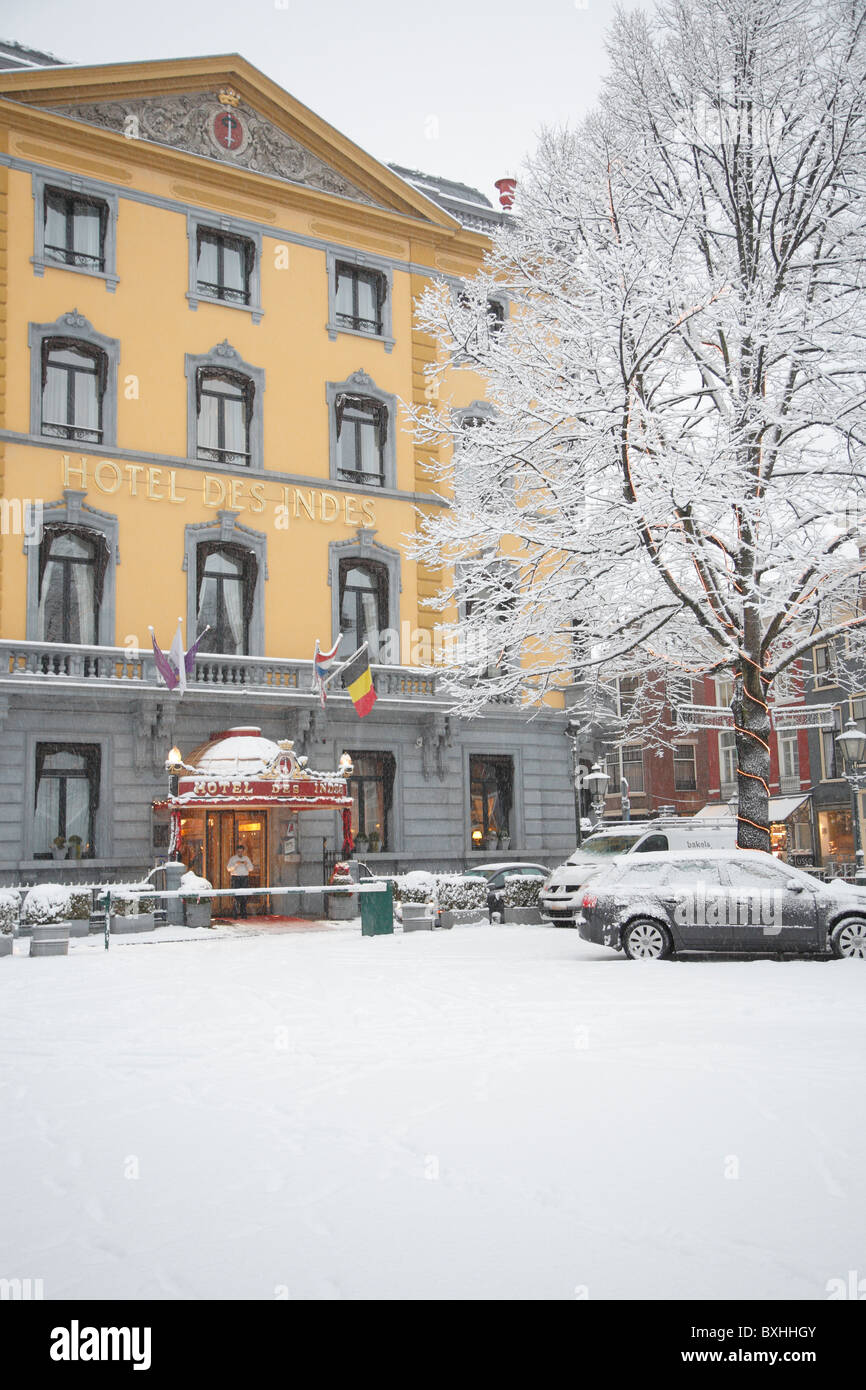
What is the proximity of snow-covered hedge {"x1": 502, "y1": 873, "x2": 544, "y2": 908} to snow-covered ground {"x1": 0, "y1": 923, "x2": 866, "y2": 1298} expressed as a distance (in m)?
11.4

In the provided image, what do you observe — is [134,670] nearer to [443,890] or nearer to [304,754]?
[304,754]

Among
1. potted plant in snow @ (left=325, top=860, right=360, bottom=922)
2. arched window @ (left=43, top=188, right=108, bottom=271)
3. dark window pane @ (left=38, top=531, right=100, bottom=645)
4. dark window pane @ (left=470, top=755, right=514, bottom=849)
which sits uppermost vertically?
arched window @ (left=43, top=188, right=108, bottom=271)

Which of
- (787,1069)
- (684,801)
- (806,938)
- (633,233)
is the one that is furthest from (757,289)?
(684,801)

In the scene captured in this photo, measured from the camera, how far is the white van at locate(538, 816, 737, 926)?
21.7 m

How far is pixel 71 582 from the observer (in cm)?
2384

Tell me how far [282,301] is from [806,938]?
20077 mm

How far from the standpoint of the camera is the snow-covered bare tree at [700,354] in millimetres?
15961

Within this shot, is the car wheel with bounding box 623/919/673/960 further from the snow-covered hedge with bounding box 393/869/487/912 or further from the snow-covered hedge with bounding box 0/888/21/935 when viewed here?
the snow-covered hedge with bounding box 0/888/21/935

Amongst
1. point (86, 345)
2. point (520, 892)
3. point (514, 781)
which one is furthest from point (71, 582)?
point (514, 781)

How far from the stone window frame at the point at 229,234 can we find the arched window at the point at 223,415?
1.64m

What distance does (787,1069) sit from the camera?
7.71 meters

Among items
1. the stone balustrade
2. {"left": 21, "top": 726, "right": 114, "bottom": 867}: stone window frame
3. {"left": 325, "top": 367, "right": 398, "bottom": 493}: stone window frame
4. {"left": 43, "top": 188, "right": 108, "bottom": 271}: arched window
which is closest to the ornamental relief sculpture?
{"left": 43, "top": 188, "right": 108, "bottom": 271}: arched window

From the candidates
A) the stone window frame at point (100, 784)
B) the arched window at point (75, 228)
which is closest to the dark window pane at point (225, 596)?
the stone window frame at point (100, 784)
